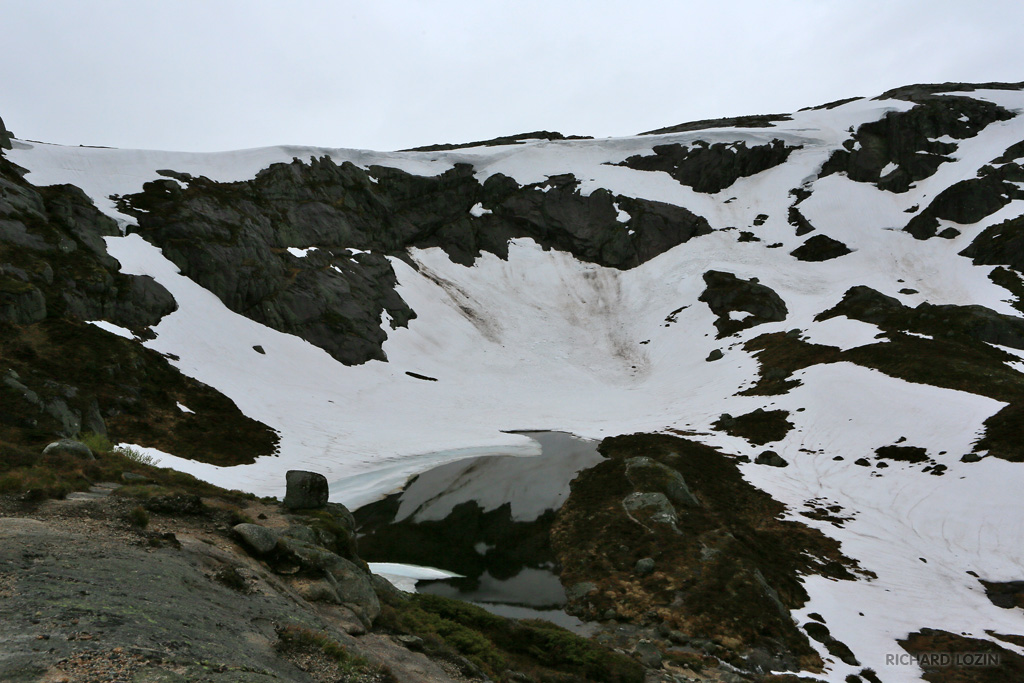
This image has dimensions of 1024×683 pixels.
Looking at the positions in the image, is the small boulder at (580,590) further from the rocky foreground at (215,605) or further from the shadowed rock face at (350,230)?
the shadowed rock face at (350,230)

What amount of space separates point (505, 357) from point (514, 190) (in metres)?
41.3

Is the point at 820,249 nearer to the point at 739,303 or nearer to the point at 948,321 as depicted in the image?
the point at 739,303

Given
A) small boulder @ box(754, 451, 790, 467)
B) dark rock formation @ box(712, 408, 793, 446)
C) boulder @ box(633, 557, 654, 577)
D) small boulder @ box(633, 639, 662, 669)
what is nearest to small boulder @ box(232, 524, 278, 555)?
small boulder @ box(633, 639, 662, 669)

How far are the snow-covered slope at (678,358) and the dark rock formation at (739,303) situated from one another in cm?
126

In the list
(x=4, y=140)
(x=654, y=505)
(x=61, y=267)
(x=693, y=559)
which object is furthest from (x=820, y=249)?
(x=4, y=140)

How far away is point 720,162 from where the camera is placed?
98.7 meters

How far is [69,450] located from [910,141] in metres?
120

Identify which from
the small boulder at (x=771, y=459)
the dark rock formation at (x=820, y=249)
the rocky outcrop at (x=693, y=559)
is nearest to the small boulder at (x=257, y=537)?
the rocky outcrop at (x=693, y=559)

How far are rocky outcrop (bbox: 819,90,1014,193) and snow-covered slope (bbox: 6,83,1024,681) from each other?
1.56 meters

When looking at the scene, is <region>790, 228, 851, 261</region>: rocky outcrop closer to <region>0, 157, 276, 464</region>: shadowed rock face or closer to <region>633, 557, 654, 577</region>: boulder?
<region>633, 557, 654, 577</region>: boulder

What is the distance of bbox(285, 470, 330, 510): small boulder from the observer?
654 inches

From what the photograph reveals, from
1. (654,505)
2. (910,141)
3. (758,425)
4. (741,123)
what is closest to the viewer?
(654,505)

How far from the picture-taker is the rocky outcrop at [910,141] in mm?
89688

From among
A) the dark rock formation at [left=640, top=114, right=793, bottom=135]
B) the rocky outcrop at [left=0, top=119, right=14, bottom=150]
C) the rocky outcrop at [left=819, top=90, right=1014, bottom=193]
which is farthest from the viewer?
the dark rock formation at [left=640, top=114, right=793, bottom=135]
